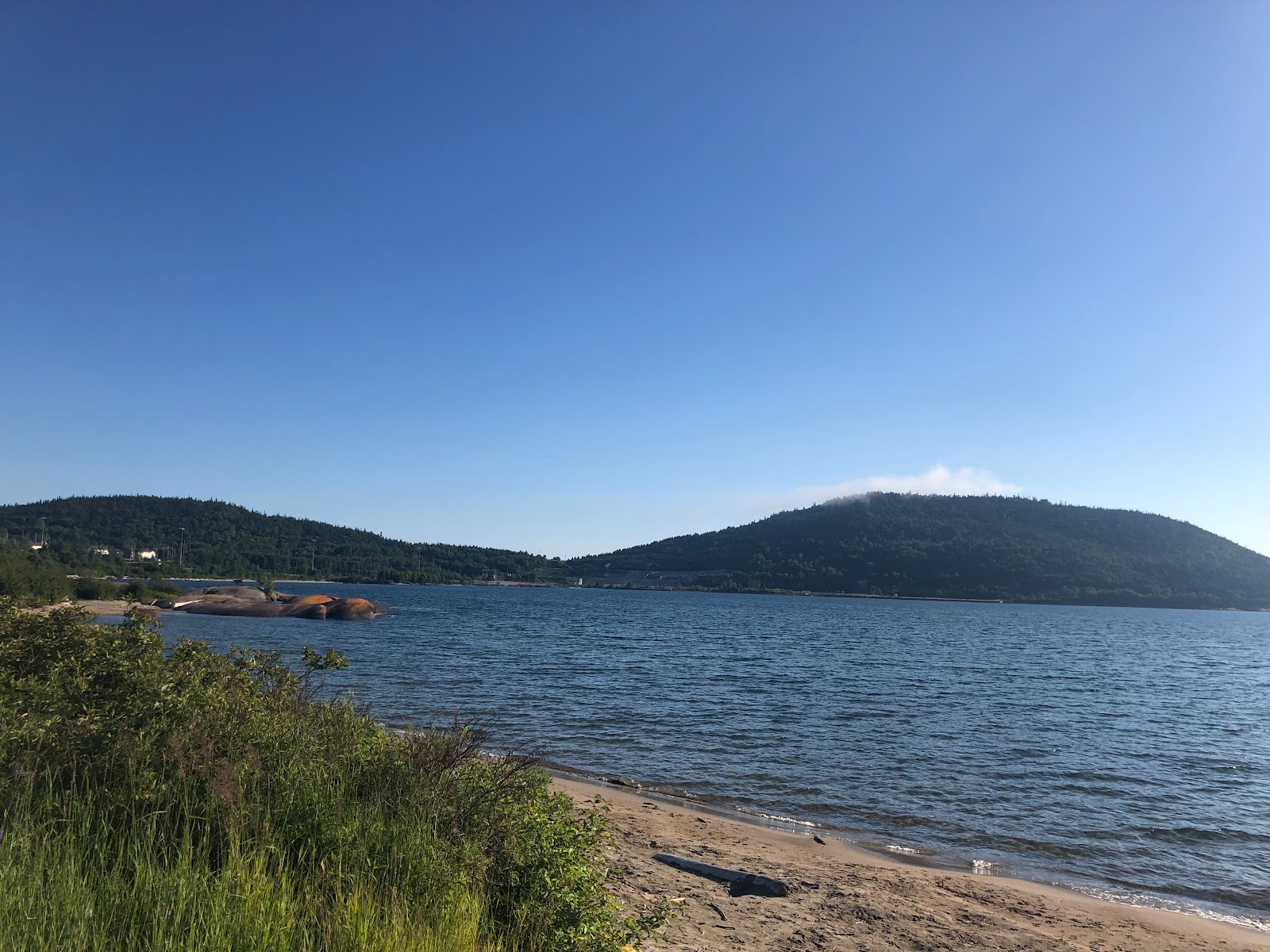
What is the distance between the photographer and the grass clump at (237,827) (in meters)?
4.82

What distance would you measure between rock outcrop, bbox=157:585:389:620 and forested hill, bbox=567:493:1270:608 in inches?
5072

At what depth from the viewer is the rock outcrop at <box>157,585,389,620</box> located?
237 feet

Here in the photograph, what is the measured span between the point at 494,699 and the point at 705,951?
19.7 metres

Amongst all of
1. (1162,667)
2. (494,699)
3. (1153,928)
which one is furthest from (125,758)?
(1162,667)

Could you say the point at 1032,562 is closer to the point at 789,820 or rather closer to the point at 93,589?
the point at 93,589

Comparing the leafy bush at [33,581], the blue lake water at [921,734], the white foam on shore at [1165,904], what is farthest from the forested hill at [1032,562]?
the white foam on shore at [1165,904]

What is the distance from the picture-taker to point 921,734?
23328mm

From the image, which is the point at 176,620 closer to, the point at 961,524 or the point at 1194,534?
the point at 961,524

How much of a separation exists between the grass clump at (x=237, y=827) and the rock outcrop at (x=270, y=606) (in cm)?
6964

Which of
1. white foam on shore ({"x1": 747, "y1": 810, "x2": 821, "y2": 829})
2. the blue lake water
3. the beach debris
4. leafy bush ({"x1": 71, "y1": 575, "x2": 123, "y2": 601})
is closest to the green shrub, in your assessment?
leafy bush ({"x1": 71, "y1": 575, "x2": 123, "y2": 601})

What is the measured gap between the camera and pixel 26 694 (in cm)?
678

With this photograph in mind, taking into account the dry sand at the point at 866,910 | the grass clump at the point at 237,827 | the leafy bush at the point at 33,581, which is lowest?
the dry sand at the point at 866,910

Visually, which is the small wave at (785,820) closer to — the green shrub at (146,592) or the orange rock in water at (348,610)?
the orange rock in water at (348,610)

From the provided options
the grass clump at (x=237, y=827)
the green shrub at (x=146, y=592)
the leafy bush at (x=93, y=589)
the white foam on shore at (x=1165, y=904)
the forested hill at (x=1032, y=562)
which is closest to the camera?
the grass clump at (x=237, y=827)
